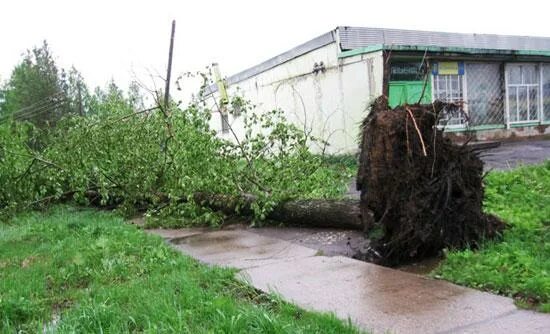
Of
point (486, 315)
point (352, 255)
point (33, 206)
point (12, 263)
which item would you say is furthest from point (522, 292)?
point (33, 206)

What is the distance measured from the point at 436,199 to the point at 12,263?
14.1ft

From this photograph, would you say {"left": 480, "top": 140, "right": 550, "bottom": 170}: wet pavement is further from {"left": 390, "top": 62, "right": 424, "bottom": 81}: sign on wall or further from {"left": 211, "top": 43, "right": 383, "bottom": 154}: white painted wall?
{"left": 211, "top": 43, "right": 383, "bottom": 154}: white painted wall

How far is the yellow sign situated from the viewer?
652 inches

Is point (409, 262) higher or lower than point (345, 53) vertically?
lower

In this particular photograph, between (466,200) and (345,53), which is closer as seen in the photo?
(466,200)

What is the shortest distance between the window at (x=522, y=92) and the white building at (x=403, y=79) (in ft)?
0.11

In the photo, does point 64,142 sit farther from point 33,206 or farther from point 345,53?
point 345,53

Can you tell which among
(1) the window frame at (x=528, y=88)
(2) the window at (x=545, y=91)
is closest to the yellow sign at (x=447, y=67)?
(1) the window frame at (x=528, y=88)

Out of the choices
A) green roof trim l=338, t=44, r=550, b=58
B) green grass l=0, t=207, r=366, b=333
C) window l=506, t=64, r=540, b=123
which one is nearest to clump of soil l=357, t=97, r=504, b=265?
green grass l=0, t=207, r=366, b=333

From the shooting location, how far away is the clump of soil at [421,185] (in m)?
4.65

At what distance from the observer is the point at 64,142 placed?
29.6ft

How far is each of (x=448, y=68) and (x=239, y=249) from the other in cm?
1282

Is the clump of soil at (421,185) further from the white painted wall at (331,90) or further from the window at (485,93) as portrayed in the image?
the window at (485,93)

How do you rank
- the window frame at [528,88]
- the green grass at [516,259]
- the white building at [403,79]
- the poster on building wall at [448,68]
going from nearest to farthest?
the green grass at [516,259], the white building at [403,79], the poster on building wall at [448,68], the window frame at [528,88]
